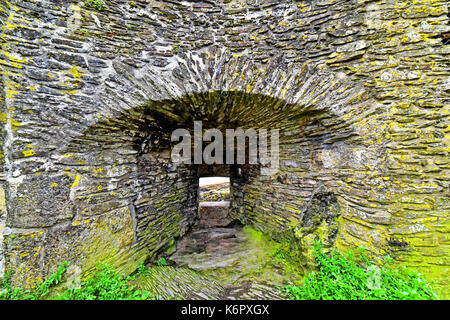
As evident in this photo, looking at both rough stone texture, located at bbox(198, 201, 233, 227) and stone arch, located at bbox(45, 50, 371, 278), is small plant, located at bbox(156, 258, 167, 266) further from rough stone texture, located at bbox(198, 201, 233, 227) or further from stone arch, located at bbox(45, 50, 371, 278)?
rough stone texture, located at bbox(198, 201, 233, 227)

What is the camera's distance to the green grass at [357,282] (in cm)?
160

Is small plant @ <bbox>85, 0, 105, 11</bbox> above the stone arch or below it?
above

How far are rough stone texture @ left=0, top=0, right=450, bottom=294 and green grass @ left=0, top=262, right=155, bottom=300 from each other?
0.33 ft

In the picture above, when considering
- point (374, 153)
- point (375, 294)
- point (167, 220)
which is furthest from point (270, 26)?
point (167, 220)

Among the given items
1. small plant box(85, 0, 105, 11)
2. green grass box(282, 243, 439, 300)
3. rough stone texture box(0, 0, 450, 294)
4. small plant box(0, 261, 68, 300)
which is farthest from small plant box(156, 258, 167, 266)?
small plant box(85, 0, 105, 11)

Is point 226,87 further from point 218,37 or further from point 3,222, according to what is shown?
point 3,222

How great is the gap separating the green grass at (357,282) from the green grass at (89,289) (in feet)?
6.50

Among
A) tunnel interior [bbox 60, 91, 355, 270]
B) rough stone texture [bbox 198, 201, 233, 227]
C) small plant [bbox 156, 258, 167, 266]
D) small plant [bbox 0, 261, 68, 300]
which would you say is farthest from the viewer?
rough stone texture [bbox 198, 201, 233, 227]

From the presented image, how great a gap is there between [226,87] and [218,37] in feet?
2.20

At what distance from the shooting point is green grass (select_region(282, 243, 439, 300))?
160 centimetres

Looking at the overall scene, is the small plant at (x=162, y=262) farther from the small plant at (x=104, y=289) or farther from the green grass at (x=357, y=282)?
the green grass at (x=357, y=282)

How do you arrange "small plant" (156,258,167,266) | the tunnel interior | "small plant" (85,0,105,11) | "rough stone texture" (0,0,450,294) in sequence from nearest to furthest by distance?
"rough stone texture" (0,0,450,294)
"small plant" (85,0,105,11)
the tunnel interior
"small plant" (156,258,167,266)

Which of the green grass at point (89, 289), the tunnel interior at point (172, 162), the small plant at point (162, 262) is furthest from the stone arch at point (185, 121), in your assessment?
the green grass at point (89, 289)

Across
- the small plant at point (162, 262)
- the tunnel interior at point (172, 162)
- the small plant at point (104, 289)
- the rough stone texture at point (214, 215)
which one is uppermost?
the tunnel interior at point (172, 162)
